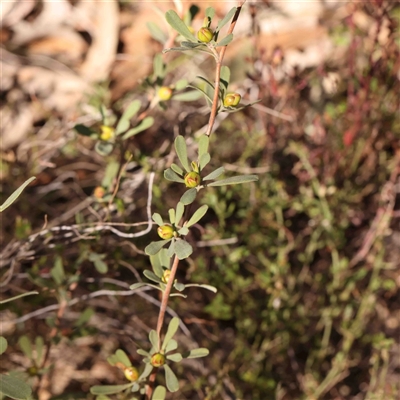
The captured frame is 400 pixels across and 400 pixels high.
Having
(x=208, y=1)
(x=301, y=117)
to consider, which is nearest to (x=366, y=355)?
(x=301, y=117)

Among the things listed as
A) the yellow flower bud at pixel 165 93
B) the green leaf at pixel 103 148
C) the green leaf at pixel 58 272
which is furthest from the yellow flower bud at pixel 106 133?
the green leaf at pixel 58 272

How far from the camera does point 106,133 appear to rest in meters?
1.41

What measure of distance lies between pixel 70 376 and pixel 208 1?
5.52 ft

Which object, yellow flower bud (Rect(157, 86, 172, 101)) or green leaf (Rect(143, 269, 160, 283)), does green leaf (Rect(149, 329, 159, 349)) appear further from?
yellow flower bud (Rect(157, 86, 172, 101))

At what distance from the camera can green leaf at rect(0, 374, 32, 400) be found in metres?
0.96

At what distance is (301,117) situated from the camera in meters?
2.01

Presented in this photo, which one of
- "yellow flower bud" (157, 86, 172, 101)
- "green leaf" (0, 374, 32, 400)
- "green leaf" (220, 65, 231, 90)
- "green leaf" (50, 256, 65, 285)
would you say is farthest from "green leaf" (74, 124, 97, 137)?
"green leaf" (0, 374, 32, 400)

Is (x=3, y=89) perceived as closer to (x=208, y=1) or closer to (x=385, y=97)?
(x=208, y=1)

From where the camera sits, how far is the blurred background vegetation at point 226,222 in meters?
1.57

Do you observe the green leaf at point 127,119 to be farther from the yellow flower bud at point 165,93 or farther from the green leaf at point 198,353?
the green leaf at point 198,353

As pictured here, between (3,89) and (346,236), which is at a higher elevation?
(3,89)

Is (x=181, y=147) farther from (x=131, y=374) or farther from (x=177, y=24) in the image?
(x=131, y=374)

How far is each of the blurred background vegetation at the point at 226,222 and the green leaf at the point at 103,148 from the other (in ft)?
0.16

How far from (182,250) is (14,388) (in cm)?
41
